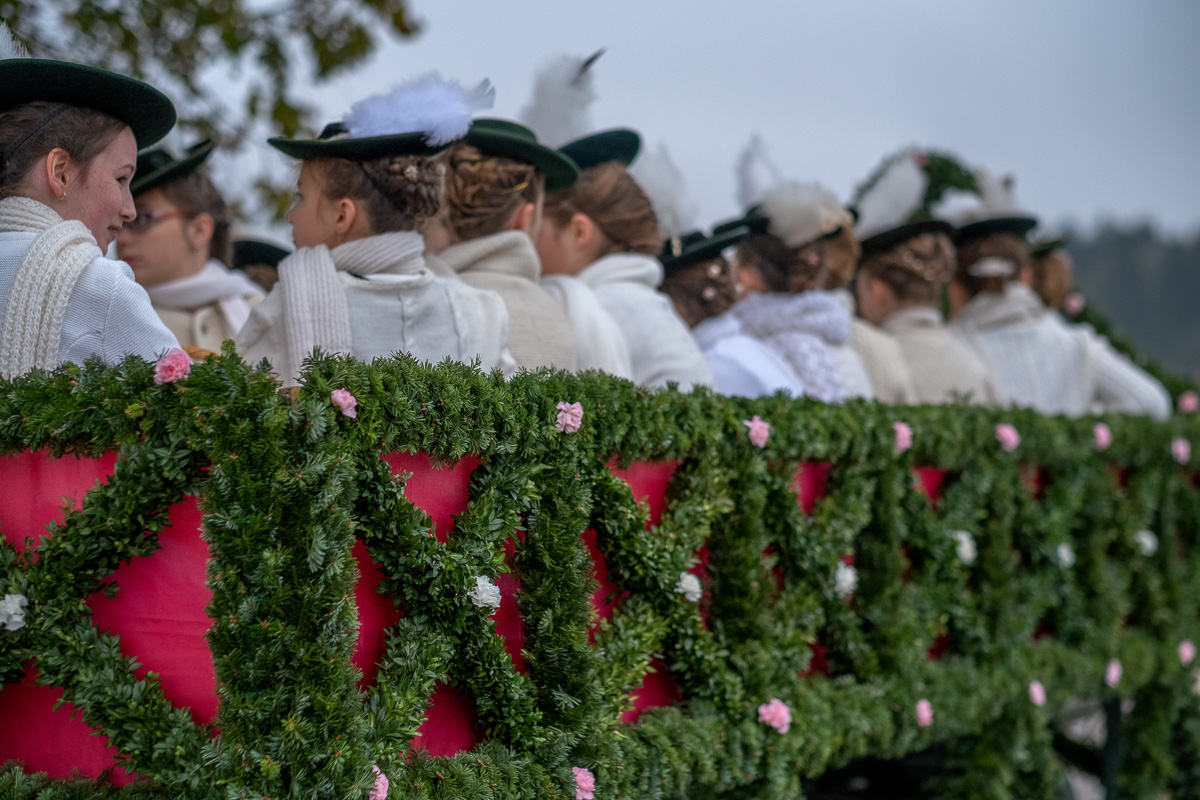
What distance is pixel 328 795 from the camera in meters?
2.00

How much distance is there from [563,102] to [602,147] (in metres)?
0.30

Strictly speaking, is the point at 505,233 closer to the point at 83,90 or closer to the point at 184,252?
the point at 83,90

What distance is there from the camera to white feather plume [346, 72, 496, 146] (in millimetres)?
2869

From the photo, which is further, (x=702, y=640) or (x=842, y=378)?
(x=842, y=378)

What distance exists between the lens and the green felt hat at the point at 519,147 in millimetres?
3367

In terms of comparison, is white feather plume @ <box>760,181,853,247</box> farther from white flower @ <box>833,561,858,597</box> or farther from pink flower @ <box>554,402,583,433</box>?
pink flower @ <box>554,402,583,433</box>

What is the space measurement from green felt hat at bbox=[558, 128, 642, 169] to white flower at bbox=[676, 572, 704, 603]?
5.47 ft

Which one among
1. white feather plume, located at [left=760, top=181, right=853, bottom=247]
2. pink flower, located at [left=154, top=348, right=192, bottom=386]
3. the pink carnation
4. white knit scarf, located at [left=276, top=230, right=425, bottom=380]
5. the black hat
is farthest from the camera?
the pink carnation

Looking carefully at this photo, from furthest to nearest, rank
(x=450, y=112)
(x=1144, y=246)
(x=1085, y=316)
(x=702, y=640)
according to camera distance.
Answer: (x=1144, y=246), (x=1085, y=316), (x=702, y=640), (x=450, y=112)

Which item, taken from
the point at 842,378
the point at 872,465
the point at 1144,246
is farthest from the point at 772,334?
the point at 1144,246

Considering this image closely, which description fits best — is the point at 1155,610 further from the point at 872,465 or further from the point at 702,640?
the point at 702,640

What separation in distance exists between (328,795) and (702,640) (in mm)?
1315

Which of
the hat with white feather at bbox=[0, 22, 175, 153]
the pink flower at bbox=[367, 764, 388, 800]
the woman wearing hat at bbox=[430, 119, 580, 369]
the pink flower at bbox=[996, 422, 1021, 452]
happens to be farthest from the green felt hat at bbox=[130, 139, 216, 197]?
the pink flower at bbox=[996, 422, 1021, 452]

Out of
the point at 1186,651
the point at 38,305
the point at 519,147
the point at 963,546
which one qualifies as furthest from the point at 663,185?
the point at 1186,651
